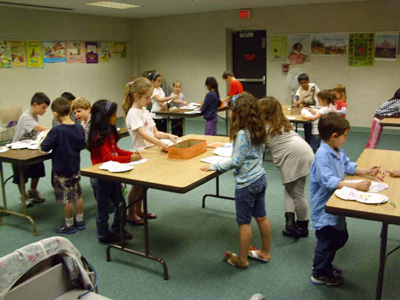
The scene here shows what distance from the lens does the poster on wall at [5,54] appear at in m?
7.48

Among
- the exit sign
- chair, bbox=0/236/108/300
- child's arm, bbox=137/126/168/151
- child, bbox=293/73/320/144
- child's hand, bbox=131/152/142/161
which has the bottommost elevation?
chair, bbox=0/236/108/300

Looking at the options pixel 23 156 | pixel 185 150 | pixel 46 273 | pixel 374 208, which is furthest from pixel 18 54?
pixel 374 208

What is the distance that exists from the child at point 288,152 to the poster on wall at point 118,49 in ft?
24.8

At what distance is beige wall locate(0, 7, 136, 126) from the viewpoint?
7.67 m

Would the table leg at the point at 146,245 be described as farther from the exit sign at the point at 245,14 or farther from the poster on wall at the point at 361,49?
the exit sign at the point at 245,14

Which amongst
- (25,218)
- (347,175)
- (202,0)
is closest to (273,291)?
(347,175)

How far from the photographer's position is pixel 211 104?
6008mm

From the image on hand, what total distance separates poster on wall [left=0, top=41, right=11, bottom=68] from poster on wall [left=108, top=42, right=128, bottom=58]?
2.71m

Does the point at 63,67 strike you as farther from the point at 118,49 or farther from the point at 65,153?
the point at 65,153

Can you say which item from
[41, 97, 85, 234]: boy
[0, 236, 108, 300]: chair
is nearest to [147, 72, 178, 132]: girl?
[41, 97, 85, 234]: boy

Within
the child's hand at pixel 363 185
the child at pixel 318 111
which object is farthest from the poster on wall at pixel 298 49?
the child's hand at pixel 363 185

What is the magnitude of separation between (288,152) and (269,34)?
6164 millimetres

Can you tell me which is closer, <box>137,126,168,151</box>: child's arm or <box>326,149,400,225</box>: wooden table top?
<box>326,149,400,225</box>: wooden table top

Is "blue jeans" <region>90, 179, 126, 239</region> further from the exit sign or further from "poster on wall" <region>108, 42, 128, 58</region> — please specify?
"poster on wall" <region>108, 42, 128, 58</region>
